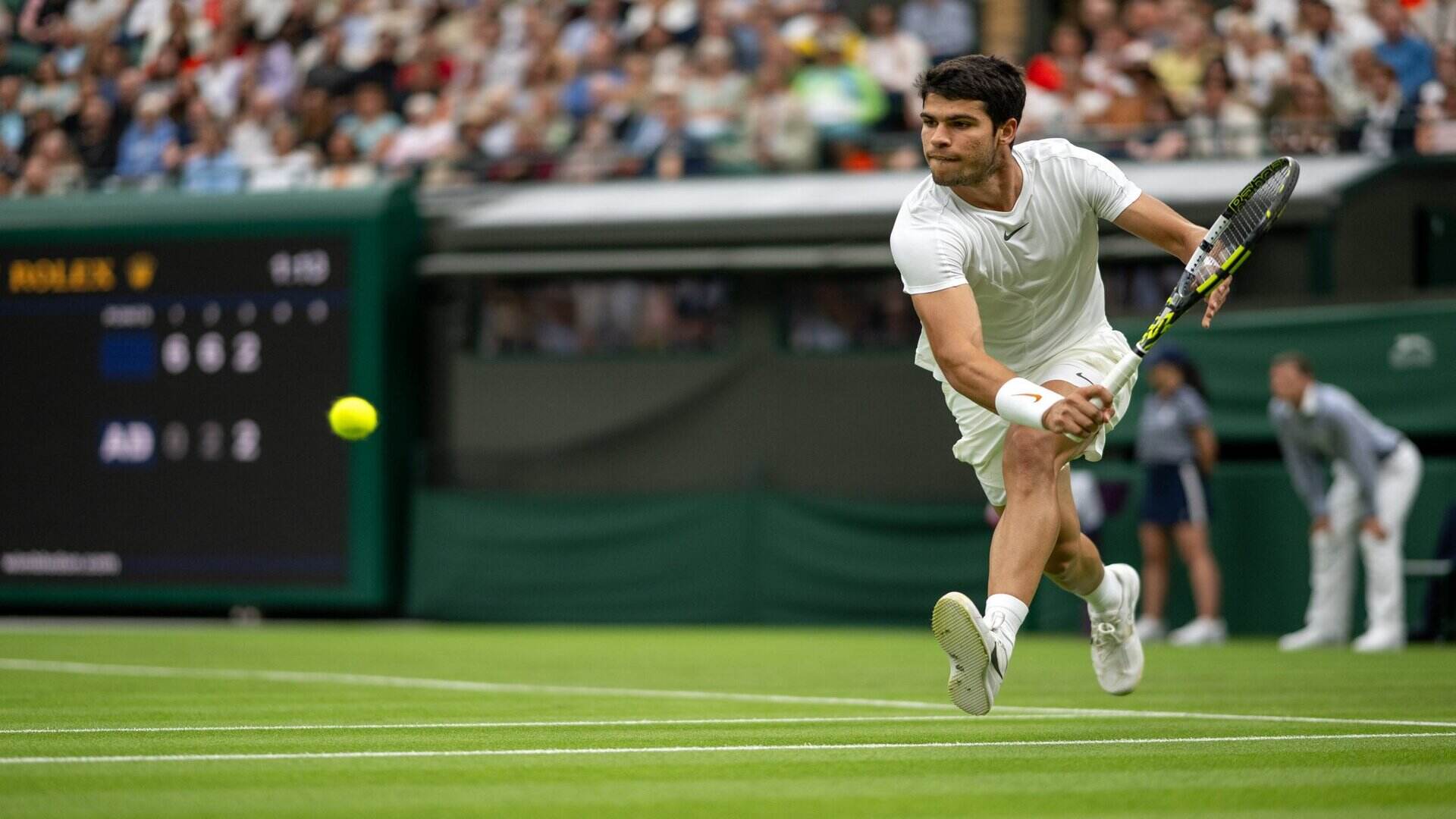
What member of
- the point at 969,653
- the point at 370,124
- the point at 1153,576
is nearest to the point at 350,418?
the point at 969,653

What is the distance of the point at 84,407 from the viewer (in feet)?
57.6

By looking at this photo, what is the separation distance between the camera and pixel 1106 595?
736cm

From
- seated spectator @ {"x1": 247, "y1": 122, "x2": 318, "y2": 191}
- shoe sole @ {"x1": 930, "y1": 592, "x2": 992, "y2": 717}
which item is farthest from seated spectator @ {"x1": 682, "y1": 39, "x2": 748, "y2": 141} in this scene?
shoe sole @ {"x1": 930, "y1": 592, "x2": 992, "y2": 717}

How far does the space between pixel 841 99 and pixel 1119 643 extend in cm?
1060

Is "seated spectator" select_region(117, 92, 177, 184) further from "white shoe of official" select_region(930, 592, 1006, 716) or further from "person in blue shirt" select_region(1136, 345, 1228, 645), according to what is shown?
"white shoe of official" select_region(930, 592, 1006, 716)

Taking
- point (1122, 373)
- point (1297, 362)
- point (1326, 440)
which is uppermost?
point (1122, 373)

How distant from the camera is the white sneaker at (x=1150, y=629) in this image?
48.6ft

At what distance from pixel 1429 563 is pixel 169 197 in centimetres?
1028

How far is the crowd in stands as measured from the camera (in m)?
15.6

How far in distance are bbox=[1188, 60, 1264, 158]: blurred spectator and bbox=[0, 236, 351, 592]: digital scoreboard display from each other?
6674 millimetres

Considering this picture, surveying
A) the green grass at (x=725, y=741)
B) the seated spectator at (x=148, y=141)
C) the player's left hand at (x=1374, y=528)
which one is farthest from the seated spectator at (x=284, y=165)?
the player's left hand at (x=1374, y=528)

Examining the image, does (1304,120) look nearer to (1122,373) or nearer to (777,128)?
(777,128)

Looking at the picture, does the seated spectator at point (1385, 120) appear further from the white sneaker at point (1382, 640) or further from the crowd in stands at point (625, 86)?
the white sneaker at point (1382, 640)

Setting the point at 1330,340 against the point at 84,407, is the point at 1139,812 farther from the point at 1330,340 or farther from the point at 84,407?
the point at 84,407
